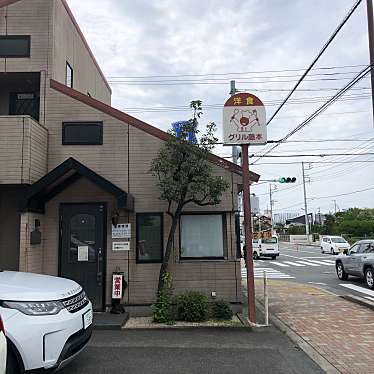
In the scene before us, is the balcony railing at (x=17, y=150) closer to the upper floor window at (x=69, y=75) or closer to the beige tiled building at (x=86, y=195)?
the beige tiled building at (x=86, y=195)

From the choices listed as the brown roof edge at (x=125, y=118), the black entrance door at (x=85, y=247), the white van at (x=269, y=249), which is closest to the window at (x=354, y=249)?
the brown roof edge at (x=125, y=118)

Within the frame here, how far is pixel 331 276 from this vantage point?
755 inches

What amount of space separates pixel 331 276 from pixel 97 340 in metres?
A: 14.6

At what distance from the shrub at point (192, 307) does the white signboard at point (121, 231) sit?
1.86 metres

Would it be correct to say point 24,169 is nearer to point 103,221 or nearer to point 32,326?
point 103,221

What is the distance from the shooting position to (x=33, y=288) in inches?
196

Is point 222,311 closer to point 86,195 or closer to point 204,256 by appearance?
point 204,256

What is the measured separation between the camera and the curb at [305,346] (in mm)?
5867

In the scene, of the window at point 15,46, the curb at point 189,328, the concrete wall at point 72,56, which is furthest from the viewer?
the concrete wall at point 72,56

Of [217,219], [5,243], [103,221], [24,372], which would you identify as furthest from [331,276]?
[24,372]

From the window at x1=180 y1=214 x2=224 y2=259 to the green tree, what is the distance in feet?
2.34

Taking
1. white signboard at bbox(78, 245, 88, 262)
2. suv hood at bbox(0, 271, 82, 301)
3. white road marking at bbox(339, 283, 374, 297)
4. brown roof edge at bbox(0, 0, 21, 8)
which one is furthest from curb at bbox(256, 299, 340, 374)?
brown roof edge at bbox(0, 0, 21, 8)

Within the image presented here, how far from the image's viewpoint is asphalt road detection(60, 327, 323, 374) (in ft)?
18.7

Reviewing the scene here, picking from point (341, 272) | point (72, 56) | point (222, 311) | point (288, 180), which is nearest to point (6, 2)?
point (72, 56)
